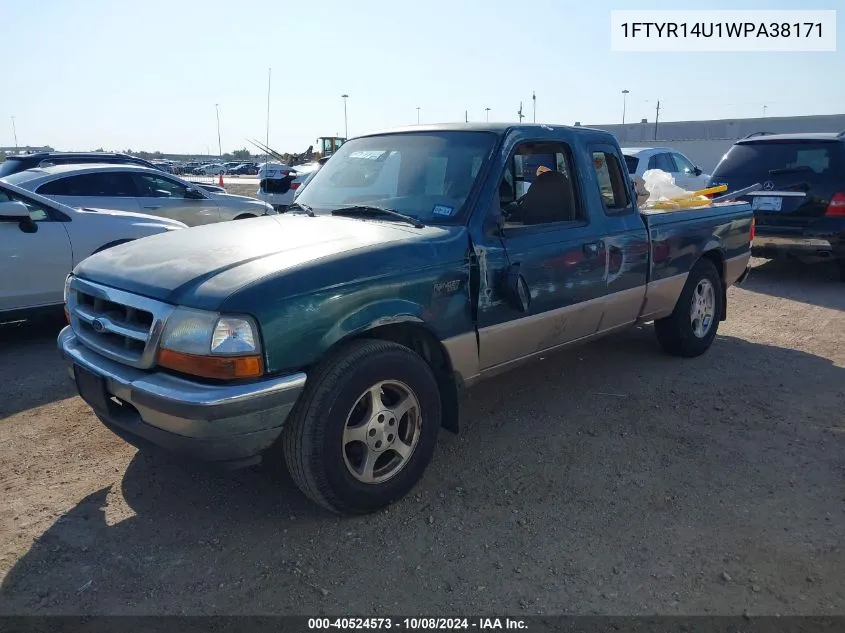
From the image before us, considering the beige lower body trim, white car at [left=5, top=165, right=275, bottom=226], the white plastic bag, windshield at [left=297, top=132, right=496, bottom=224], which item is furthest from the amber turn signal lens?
white car at [left=5, top=165, right=275, bottom=226]

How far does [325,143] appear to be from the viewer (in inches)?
1145

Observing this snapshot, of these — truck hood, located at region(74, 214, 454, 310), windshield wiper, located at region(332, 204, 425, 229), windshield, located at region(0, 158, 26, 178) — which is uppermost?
windshield, located at region(0, 158, 26, 178)

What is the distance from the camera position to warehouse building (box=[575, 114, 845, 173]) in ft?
122

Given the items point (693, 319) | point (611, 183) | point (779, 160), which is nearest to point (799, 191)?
point (779, 160)

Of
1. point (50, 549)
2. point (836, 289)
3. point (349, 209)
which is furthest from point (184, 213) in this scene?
point (836, 289)

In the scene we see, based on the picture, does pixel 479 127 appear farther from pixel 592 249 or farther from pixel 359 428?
pixel 359 428

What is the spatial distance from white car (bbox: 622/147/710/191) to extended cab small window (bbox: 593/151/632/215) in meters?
8.11

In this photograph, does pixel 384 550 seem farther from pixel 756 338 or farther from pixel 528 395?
pixel 756 338

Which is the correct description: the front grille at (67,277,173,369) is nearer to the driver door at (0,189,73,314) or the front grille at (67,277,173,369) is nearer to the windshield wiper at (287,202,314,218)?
the windshield wiper at (287,202,314,218)

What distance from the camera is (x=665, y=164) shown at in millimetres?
13836

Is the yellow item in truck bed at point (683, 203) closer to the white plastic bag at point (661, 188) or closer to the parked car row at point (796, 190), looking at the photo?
the white plastic bag at point (661, 188)

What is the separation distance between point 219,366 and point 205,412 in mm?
196

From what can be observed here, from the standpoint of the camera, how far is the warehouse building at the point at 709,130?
122 feet

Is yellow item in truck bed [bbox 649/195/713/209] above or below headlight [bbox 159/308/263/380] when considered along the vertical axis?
above
